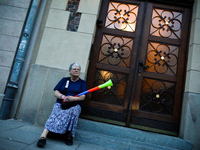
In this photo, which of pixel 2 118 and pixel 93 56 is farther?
pixel 93 56

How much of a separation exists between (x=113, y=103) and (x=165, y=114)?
122 cm

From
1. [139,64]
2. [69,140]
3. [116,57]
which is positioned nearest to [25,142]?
[69,140]

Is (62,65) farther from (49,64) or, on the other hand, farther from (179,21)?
(179,21)

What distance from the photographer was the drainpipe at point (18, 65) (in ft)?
9.37

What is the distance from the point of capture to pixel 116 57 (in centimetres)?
342

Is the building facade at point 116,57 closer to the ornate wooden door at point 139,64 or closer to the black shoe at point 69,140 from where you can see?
the ornate wooden door at point 139,64

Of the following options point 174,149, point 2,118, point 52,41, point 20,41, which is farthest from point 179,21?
point 2,118

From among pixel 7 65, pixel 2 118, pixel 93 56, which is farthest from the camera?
pixel 93 56

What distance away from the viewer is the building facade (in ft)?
9.91

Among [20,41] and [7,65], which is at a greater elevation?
[20,41]

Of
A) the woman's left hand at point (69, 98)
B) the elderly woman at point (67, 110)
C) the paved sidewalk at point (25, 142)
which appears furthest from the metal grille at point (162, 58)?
the paved sidewalk at point (25, 142)

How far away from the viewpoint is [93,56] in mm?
3416

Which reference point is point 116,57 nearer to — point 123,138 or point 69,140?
point 123,138

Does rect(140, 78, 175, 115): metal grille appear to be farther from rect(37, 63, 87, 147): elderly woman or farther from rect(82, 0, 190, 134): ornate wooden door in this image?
rect(37, 63, 87, 147): elderly woman
